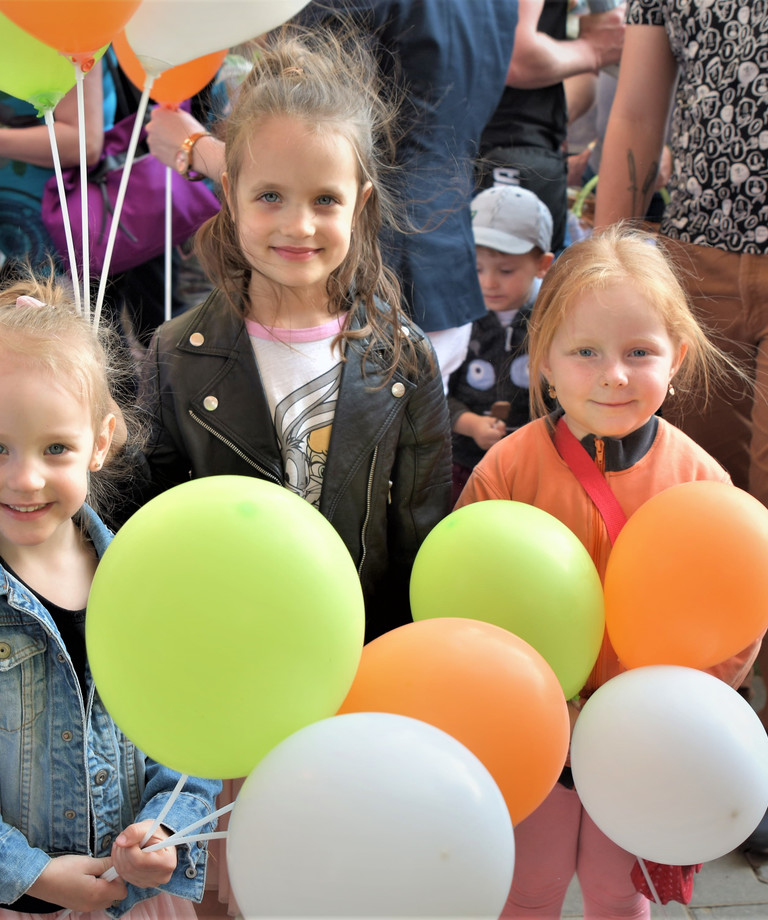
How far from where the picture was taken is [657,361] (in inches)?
62.5

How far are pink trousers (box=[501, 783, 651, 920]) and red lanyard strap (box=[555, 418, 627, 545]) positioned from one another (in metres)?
0.50

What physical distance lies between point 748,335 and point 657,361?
0.66 meters

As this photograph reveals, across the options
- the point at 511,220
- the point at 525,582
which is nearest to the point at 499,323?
the point at 511,220

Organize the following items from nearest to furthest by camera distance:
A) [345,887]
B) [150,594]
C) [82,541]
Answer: [345,887]
[150,594]
[82,541]

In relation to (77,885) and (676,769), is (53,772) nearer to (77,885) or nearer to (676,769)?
(77,885)

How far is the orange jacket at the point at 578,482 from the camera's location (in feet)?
5.42

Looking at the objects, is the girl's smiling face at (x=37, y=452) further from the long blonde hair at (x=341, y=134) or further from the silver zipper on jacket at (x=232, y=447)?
the long blonde hair at (x=341, y=134)

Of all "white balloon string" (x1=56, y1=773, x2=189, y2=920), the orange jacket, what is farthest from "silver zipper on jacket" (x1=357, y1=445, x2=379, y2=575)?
"white balloon string" (x1=56, y1=773, x2=189, y2=920)

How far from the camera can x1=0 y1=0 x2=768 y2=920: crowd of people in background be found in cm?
128

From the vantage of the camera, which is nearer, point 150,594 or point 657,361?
point 150,594

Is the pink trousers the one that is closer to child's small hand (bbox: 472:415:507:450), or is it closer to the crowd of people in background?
the crowd of people in background

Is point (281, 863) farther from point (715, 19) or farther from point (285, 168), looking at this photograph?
point (715, 19)

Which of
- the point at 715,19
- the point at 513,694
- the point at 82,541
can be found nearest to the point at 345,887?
the point at 513,694

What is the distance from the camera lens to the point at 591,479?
5.41 feet
